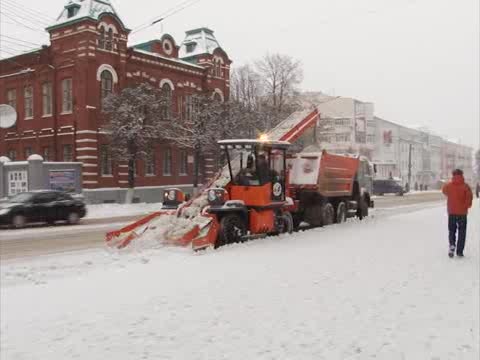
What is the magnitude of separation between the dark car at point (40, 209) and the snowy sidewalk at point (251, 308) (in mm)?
9957

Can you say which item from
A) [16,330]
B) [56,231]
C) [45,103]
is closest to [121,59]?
[45,103]

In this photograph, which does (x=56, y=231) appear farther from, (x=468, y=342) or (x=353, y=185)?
(x=468, y=342)

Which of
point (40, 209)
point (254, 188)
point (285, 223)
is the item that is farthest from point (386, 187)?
point (254, 188)

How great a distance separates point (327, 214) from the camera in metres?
17.8

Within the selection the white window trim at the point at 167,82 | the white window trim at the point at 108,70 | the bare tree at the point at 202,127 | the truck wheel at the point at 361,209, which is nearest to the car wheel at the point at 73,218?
the truck wheel at the point at 361,209

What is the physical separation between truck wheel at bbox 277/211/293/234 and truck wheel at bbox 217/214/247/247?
1.76 meters

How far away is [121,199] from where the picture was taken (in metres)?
37.5

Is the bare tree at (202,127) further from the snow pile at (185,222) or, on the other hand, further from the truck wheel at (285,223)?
the snow pile at (185,222)

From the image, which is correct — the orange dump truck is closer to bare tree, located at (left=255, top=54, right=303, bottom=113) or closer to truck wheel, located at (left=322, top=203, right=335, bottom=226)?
truck wheel, located at (left=322, top=203, right=335, bottom=226)

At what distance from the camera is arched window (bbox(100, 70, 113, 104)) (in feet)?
122

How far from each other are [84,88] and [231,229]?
85.6 feet

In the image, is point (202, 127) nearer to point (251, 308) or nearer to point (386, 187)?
point (386, 187)

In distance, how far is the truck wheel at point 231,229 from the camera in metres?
13.0

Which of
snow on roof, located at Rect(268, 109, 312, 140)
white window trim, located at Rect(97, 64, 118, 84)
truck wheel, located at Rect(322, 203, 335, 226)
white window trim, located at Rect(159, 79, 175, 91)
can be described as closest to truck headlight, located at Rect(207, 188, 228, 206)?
snow on roof, located at Rect(268, 109, 312, 140)
